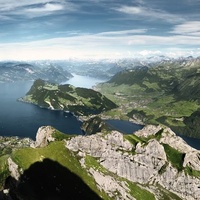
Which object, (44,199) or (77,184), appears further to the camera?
(77,184)

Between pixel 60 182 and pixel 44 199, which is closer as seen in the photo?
pixel 44 199

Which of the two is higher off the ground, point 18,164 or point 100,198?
point 18,164

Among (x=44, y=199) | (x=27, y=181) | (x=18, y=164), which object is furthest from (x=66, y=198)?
(x=18, y=164)

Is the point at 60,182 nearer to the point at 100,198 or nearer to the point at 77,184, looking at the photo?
the point at 77,184

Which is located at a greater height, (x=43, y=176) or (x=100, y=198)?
(x=43, y=176)

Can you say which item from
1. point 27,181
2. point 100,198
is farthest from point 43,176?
point 100,198

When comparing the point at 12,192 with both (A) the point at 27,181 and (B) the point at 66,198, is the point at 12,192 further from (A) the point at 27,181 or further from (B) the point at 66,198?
(B) the point at 66,198
